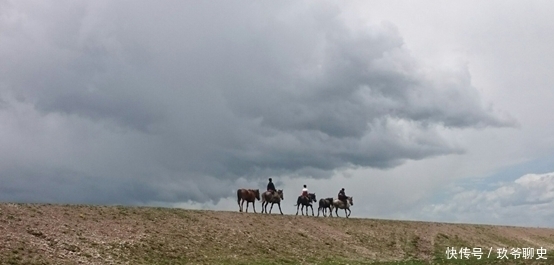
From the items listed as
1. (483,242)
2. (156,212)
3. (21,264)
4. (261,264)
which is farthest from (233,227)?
(483,242)

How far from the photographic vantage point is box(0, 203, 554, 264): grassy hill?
99.2ft

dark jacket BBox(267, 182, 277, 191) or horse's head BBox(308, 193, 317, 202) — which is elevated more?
dark jacket BBox(267, 182, 277, 191)

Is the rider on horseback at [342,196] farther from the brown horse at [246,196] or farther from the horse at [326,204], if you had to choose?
the brown horse at [246,196]

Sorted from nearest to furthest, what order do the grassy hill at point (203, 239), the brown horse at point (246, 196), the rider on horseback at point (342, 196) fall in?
1. the grassy hill at point (203, 239)
2. the brown horse at point (246, 196)
3. the rider on horseback at point (342, 196)

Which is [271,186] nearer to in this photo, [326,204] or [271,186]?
[271,186]

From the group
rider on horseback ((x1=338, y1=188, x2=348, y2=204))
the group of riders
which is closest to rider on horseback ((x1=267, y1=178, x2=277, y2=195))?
the group of riders

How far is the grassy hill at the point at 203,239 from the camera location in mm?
30234

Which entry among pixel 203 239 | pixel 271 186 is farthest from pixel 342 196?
pixel 203 239

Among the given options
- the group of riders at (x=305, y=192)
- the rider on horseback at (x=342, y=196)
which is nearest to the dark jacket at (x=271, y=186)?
the group of riders at (x=305, y=192)

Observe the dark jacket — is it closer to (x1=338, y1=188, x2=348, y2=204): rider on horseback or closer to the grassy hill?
the grassy hill

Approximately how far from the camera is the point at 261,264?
3397 centimetres

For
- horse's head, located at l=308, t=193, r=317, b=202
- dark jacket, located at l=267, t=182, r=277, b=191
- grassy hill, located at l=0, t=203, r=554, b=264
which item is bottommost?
grassy hill, located at l=0, t=203, r=554, b=264

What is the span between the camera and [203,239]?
38.1m

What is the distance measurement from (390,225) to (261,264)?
26962 mm
